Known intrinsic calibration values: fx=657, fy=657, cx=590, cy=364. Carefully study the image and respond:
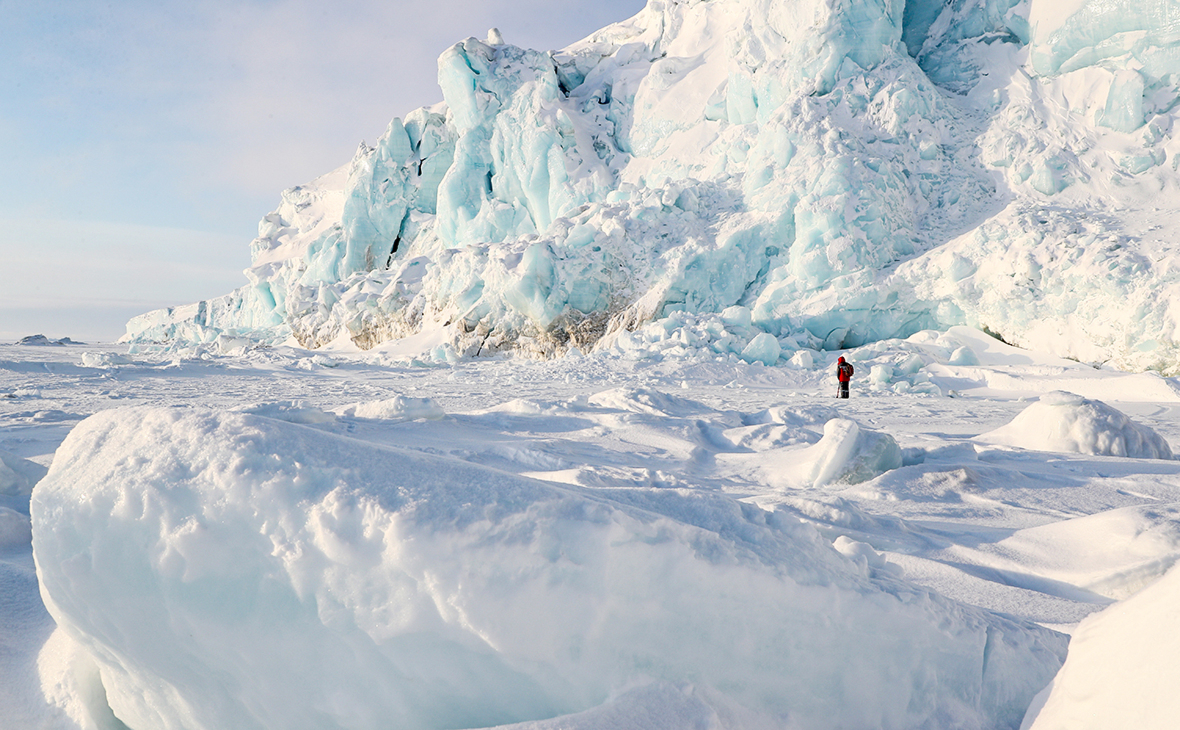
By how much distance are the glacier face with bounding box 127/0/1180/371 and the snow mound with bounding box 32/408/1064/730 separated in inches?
425

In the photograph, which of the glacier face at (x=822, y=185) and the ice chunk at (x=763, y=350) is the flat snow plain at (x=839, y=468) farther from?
the glacier face at (x=822, y=185)

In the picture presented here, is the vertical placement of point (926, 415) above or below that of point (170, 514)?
below

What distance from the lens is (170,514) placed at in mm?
1177

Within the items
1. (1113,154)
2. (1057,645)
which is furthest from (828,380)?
(1057,645)

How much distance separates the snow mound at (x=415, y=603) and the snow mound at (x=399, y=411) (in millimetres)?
3383

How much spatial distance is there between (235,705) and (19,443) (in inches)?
160

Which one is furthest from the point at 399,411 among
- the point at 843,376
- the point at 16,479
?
the point at 843,376

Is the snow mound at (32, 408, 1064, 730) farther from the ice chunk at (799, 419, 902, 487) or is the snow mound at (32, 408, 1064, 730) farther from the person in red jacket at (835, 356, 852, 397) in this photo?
the person in red jacket at (835, 356, 852, 397)

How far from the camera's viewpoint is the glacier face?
1106 centimetres

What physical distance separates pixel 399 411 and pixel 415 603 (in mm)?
3742

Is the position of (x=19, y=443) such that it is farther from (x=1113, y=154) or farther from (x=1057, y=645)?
(x=1113, y=154)

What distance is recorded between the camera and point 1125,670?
94 centimetres

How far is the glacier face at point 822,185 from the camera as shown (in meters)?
11.1

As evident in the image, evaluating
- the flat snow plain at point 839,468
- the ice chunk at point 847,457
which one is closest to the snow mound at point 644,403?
the flat snow plain at point 839,468
